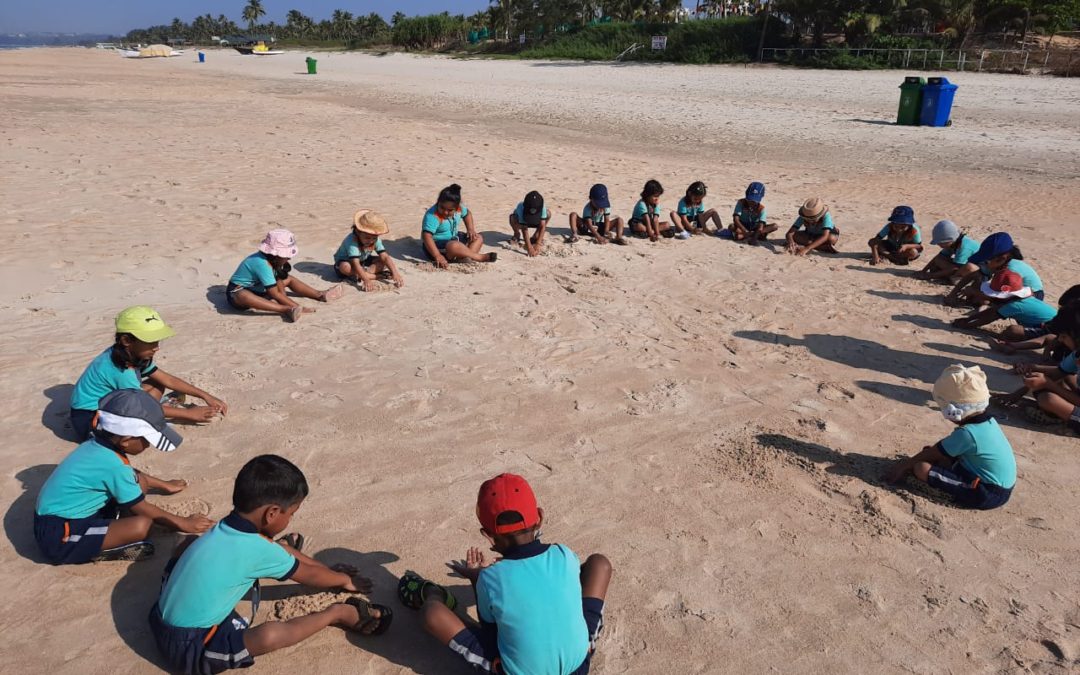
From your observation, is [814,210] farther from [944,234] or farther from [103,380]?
[103,380]

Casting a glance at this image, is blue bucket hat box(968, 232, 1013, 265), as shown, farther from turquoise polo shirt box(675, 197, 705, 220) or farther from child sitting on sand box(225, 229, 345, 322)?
child sitting on sand box(225, 229, 345, 322)

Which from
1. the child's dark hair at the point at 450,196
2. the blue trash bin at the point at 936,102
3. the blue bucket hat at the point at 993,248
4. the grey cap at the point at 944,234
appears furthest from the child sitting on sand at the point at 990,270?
the blue trash bin at the point at 936,102

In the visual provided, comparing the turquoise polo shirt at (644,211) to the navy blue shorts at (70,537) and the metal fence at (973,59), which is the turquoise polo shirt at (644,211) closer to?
the navy blue shorts at (70,537)

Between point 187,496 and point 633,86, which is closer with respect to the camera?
point 187,496

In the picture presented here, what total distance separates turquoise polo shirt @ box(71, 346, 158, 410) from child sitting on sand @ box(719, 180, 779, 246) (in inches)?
267

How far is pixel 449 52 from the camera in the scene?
56938 millimetres

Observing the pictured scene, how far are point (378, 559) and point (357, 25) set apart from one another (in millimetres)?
A: 112879

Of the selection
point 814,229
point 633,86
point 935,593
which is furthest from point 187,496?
point 633,86

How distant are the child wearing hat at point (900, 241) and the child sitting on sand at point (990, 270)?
32.6 inches

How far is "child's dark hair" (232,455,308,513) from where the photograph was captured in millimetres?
2641

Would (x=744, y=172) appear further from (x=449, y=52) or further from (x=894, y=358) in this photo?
(x=449, y=52)

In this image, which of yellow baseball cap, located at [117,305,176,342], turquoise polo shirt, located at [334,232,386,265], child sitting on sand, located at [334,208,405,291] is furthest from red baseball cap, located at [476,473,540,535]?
turquoise polo shirt, located at [334,232,386,265]

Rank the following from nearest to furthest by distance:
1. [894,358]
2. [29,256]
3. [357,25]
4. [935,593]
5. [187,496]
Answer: [935,593] < [187,496] < [894,358] < [29,256] < [357,25]

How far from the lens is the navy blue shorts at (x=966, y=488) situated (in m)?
3.69
